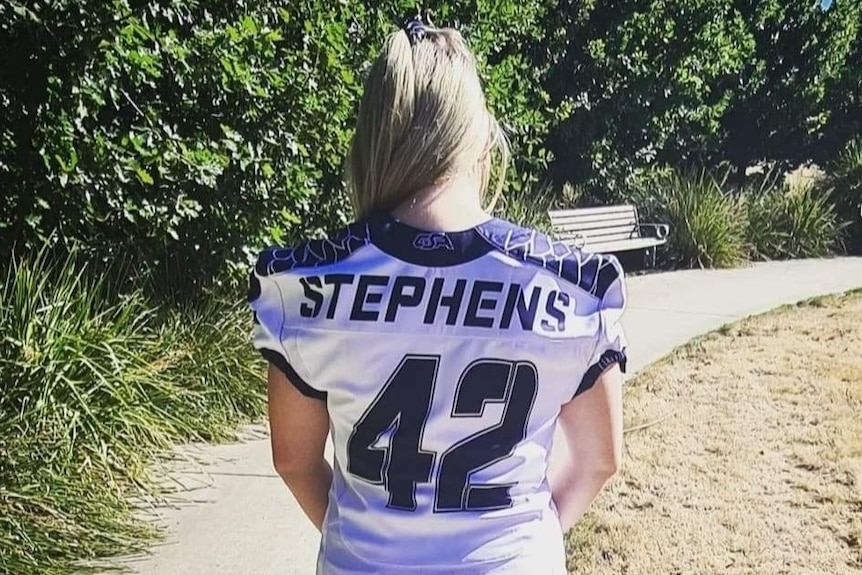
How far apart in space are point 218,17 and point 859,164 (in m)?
10.4

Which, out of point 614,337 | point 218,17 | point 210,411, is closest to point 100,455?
point 210,411

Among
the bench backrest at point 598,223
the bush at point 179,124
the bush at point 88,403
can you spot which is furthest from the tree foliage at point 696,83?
the bush at point 88,403

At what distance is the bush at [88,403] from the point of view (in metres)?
3.90

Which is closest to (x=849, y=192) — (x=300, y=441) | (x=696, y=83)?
(x=696, y=83)

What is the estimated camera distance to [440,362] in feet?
5.18

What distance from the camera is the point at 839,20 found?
14016 millimetres

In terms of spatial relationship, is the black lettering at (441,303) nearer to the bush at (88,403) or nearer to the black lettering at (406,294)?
the black lettering at (406,294)

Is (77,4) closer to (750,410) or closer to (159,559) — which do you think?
(159,559)

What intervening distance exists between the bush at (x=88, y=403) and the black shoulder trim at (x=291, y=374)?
7.88 ft

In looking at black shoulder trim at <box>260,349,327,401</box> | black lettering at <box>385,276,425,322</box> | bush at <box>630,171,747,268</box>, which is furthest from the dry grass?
bush at <box>630,171,747,268</box>

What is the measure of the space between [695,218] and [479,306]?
10513 millimetres

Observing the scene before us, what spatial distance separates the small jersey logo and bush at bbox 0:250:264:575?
2.65 metres

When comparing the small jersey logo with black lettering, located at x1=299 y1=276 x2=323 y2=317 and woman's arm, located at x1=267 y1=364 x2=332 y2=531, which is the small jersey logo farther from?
woman's arm, located at x1=267 y1=364 x2=332 y2=531

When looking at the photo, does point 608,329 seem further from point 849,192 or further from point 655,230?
point 849,192
